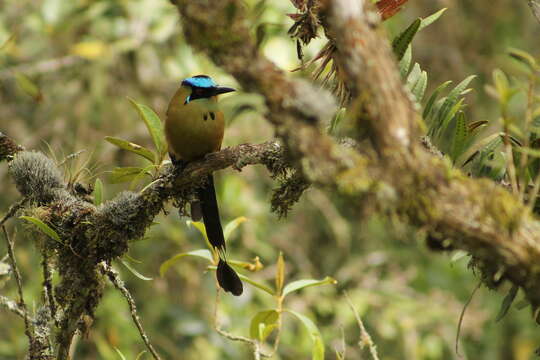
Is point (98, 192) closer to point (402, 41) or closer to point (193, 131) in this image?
point (193, 131)

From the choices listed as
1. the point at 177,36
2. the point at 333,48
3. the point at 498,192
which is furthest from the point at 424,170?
the point at 177,36

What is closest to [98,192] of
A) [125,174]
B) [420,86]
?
[125,174]

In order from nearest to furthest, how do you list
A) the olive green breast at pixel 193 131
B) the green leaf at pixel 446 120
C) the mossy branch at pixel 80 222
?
1. the green leaf at pixel 446 120
2. the mossy branch at pixel 80 222
3. the olive green breast at pixel 193 131

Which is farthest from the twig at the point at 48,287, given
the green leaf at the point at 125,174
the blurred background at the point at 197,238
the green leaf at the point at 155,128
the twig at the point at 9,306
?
the blurred background at the point at 197,238

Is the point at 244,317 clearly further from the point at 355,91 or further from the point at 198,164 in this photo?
the point at 355,91

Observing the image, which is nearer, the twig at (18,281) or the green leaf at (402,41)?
the green leaf at (402,41)

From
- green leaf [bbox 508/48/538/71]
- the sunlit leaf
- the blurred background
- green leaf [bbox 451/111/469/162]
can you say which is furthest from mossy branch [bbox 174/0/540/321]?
the sunlit leaf

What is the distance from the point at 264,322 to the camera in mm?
2051

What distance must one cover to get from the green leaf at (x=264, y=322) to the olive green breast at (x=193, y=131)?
78 centimetres

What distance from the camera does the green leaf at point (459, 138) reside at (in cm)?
158

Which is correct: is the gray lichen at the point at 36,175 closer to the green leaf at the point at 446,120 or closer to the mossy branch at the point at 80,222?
the mossy branch at the point at 80,222

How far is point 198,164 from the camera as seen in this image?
185 centimetres

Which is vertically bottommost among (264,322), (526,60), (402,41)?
(264,322)

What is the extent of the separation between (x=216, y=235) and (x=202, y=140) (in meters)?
0.43
